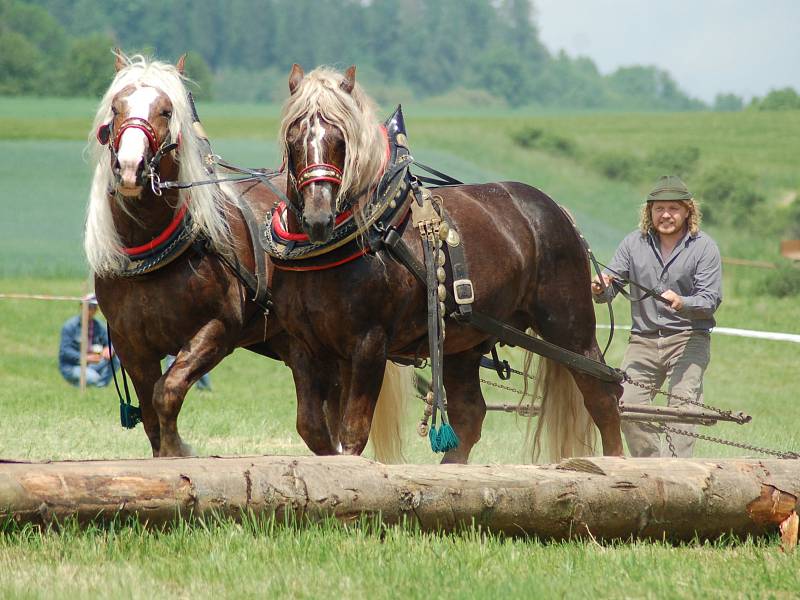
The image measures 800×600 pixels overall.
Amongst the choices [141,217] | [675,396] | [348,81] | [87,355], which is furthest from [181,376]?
[87,355]

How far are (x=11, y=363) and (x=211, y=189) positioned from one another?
1087 centimetres

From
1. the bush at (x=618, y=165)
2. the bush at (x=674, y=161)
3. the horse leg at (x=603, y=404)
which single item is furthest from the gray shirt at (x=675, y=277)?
the bush at (x=618, y=165)

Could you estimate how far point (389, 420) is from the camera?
7.42m

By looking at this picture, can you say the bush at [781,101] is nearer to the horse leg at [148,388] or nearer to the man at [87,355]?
the man at [87,355]

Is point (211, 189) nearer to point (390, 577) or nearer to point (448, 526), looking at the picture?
point (448, 526)

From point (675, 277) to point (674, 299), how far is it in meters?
0.39

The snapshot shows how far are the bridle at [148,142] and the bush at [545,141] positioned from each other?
3568 centimetres

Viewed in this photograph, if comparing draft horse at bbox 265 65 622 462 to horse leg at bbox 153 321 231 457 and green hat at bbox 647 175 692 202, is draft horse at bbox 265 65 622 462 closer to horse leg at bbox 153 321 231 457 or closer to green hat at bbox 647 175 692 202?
horse leg at bbox 153 321 231 457

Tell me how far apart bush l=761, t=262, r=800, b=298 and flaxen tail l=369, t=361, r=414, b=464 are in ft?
47.3

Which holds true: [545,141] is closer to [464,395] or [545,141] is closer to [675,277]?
[675,277]

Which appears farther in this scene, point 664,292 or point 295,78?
point 664,292

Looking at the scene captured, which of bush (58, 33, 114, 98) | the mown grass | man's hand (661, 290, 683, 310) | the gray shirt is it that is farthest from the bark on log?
bush (58, 33, 114, 98)

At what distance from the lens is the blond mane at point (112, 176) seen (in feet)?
19.6

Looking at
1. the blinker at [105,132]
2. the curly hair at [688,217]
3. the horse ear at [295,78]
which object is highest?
the horse ear at [295,78]
